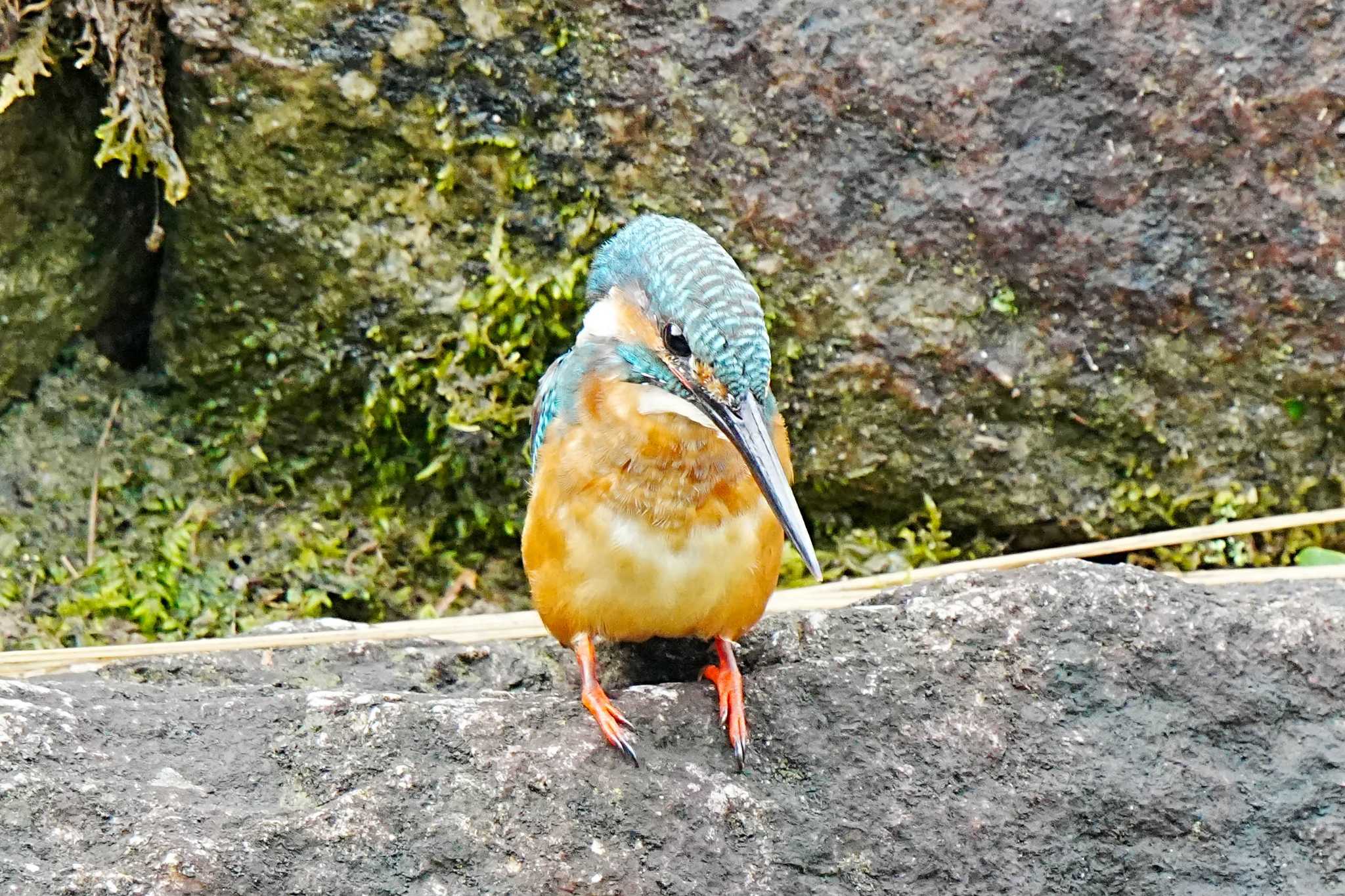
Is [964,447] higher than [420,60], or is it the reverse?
[420,60]

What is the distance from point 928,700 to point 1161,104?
79.1 inches

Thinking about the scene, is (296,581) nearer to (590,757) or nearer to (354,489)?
(354,489)

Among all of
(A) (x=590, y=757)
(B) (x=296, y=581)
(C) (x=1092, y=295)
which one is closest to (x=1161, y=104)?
(C) (x=1092, y=295)

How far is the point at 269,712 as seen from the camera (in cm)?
279

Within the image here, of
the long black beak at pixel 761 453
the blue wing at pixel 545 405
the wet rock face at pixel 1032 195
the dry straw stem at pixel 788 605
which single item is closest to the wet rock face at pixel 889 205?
the wet rock face at pixel 1032 195

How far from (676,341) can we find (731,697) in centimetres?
72

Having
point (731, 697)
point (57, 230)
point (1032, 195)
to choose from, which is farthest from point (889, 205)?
point (57, 230)

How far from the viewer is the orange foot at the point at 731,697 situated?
278 centimetres

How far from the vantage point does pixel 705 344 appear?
8.60 feet

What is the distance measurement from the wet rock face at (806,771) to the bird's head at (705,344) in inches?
18.2

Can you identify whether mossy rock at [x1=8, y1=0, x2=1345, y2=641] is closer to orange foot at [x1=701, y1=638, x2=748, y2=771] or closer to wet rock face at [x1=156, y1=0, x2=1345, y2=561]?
wet rock face at [x1=156, y1=0, x2=1345, y2=561]

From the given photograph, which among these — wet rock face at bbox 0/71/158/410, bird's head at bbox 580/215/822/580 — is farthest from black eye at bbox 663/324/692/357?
wet rock face at bbox 0/71/158/410

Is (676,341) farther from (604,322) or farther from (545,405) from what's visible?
(545,405)

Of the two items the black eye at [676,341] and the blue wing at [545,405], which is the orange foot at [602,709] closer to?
the blue wing at [545,405]
